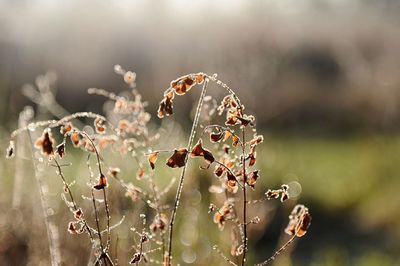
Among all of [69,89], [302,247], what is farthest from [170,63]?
[302,247]

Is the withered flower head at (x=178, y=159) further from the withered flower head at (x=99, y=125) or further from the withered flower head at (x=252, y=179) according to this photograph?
the withered flower head at (x=99, y=125)

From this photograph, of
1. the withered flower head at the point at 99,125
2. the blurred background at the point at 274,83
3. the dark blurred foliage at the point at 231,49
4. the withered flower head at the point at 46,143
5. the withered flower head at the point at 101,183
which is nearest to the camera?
the withered flower head at the point at 46,143

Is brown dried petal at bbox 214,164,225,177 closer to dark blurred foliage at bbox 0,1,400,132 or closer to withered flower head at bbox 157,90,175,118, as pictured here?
withered flower head at bbox 157,90,175,118

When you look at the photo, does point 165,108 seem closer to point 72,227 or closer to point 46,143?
point 46,143

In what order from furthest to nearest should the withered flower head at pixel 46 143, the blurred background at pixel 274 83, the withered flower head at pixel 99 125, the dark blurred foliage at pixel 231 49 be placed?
the dark blurred foliage at pixel 231 49 → the blurred background at pixel 274 83 → the withered flower head at pixel 99 125 → the withered flower head at pixel 46 143

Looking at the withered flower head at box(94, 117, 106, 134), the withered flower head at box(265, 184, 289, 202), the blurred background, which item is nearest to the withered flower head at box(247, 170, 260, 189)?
the withered flower head at box(265, 184, 289, 202)

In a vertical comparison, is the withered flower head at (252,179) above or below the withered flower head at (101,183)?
below

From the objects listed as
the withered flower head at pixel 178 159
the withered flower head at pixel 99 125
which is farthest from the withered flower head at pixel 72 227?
the withered flower head at pixel 178 159

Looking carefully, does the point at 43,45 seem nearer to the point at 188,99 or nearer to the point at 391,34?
the point at 188,99
